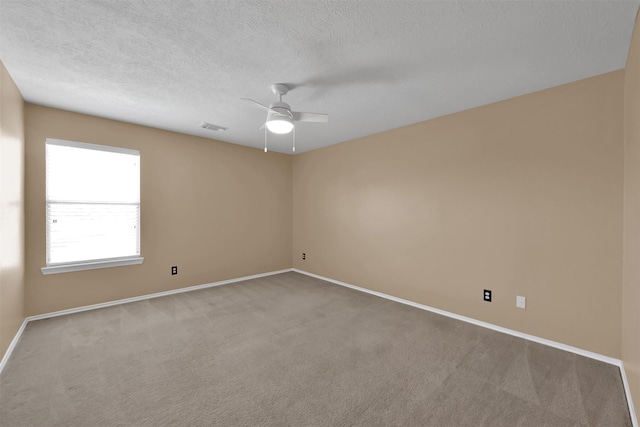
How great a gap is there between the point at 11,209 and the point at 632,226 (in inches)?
203

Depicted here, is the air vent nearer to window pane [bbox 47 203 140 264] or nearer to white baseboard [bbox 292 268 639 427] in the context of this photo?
window pane [bbox 47 203 140 264]

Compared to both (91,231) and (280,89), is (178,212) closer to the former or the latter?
(91,231)

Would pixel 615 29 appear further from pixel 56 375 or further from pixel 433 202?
pixel 56 375

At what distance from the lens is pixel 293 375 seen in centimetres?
221

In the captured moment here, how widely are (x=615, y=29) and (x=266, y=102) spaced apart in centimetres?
291

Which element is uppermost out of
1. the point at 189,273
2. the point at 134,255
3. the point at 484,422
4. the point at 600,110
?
the point at 600,110

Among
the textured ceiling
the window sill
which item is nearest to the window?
the window sill

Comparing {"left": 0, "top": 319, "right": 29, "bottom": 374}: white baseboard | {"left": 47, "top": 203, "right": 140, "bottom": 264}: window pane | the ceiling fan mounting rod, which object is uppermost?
the ceiling fan mounting rod

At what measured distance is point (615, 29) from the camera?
186cm

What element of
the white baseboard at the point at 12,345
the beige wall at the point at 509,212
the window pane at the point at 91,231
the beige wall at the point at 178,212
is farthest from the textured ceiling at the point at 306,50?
the white baseboard at the point at 12,345

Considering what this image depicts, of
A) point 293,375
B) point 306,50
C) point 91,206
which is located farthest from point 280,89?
point 91,206

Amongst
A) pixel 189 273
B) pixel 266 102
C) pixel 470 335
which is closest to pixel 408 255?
pixel 470 335

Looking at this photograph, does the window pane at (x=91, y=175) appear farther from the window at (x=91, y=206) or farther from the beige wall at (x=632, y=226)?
the beige wall at (x=632, y=226)

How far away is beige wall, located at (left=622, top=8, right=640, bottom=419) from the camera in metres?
1.72
